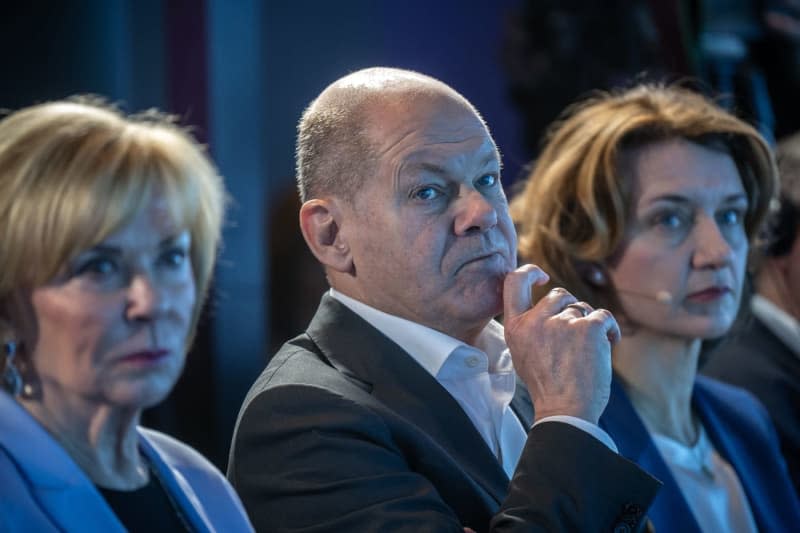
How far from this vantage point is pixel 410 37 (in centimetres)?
377

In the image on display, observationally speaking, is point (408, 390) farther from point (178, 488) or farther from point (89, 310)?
point (89, 310)

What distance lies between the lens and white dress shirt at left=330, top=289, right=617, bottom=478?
1605 mm

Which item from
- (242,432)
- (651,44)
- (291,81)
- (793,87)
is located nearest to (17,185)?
(242,432)

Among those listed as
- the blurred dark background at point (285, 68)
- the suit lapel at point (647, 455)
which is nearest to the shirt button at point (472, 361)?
the suit lapel at point (647, 455)

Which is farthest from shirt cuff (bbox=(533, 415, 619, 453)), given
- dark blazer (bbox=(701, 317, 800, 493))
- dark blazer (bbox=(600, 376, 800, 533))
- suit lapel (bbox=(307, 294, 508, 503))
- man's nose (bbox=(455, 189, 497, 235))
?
dark blazer (bbox=(701, 317, 800, 493))

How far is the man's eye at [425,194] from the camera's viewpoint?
5.22 ft

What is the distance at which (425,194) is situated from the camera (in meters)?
1.60

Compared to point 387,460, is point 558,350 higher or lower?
higher

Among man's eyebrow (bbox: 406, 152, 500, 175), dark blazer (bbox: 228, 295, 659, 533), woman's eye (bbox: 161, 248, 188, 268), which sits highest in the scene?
man's eyebrow (bbox: 406, 152, 500, 175)

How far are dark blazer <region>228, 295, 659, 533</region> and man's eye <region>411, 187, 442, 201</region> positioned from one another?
0.20 m

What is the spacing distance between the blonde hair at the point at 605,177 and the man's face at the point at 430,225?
69 centimetres

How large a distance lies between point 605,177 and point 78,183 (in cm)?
122

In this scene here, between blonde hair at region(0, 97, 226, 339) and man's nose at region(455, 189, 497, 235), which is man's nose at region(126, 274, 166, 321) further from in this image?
man's nose at region(455, 189, 497, 235)

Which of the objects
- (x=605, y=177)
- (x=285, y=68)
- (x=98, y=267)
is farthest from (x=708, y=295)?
(x=285, y=68)
